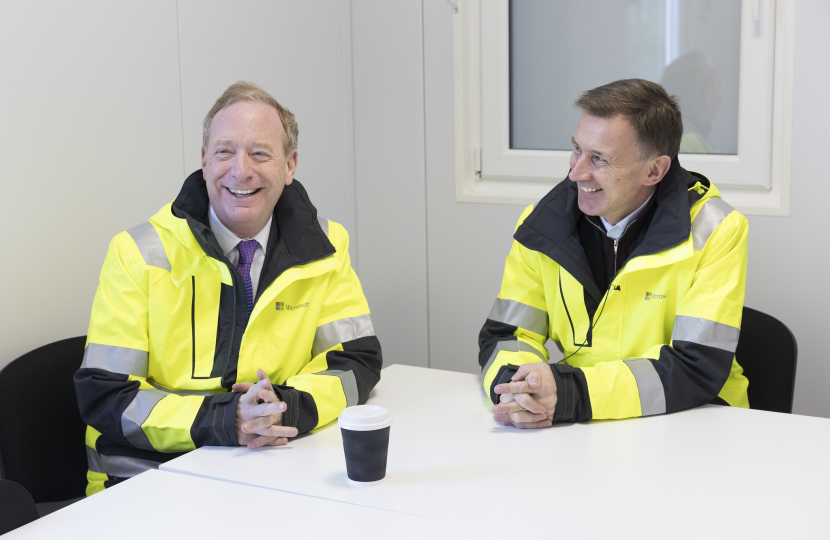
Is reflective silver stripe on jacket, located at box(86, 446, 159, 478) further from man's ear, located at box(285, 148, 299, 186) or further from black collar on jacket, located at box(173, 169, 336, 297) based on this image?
man's ear, located at box(285, 148, 299, 186)

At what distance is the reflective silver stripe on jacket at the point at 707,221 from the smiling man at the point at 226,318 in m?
0.86

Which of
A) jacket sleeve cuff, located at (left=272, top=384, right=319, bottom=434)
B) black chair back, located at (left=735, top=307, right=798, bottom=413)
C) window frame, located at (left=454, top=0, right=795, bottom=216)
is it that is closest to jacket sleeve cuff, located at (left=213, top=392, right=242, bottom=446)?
jacket sleeve cuff, located at (left=272, top=384, right=319, bottom=434)

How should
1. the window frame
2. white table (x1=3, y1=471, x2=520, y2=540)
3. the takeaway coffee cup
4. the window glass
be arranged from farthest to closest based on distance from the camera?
the window glass → the window frame → the takeaway coffee cup → white table (x1=3, y1=471, x2=520, y2=540)

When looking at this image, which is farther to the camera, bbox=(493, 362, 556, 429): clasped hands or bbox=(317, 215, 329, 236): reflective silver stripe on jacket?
bbox=(317, 215, 329, 236): reflective silver stripe on jacket

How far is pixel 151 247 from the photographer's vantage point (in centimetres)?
191

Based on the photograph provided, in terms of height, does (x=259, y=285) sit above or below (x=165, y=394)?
above

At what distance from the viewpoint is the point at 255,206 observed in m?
1.99

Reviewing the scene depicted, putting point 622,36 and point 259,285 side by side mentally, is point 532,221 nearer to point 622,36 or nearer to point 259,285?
point 259,285

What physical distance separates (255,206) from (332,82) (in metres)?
1.59

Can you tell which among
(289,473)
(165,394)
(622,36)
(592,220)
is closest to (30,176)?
(165,394)

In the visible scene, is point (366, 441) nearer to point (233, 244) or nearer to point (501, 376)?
point (501, 376)

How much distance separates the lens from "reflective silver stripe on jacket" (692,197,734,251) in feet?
6.48

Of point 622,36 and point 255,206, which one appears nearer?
point 255,206

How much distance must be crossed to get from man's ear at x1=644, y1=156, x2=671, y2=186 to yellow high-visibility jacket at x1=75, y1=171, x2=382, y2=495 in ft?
2.73
